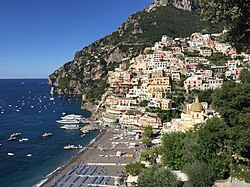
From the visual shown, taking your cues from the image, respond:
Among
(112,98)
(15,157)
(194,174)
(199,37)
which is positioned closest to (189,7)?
(199,37)

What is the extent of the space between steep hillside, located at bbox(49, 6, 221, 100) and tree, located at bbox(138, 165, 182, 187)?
8689 cm

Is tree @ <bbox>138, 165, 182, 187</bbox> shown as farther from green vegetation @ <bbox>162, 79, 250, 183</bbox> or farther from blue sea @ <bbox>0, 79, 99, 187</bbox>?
blue sea @ <bbox>0, 79, 99, 187</bbox>

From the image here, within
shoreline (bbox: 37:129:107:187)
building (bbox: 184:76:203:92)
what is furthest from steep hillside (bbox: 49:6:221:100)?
shoreline (bbox: 37:129:107:187)

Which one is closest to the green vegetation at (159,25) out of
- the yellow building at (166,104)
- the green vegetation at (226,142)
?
the yellow building at (166,104)

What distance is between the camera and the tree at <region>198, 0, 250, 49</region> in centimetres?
779

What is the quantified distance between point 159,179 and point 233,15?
1442cm

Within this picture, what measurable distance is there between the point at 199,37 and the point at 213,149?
3478 inches

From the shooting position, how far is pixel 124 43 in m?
123

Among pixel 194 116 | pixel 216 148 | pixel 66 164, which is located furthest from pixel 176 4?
pixel 216 148

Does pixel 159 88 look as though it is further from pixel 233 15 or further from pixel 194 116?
pixel 233 15

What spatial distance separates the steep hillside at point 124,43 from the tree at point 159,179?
86.9 m

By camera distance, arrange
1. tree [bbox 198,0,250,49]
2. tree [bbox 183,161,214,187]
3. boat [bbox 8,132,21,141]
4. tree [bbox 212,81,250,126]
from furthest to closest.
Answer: boat [bbox 8,132,21,141] < tree [bbox 183,161,214,187] < tree [bbox 212,81,250,126] < tree [bbox 198,0,250,49]

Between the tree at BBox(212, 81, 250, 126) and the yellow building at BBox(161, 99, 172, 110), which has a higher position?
the tree at BBox(212, 81, 250, 126)

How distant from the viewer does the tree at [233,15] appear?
7785 mm
